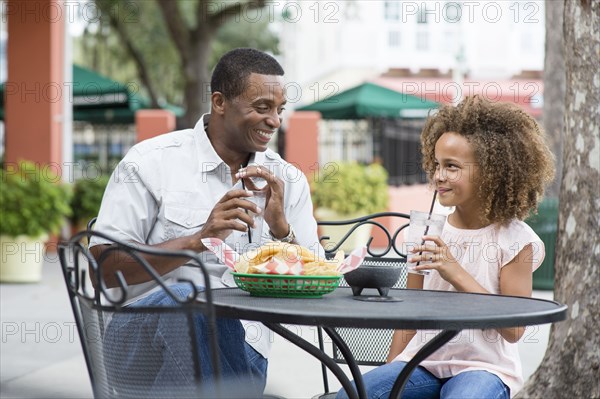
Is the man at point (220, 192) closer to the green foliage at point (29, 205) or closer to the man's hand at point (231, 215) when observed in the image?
the man's hand at point (231, 215)

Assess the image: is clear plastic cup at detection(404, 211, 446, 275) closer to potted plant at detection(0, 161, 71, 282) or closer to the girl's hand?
the girl's hand

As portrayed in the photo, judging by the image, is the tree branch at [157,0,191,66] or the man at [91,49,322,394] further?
the tree branch at [157,0,191,66]

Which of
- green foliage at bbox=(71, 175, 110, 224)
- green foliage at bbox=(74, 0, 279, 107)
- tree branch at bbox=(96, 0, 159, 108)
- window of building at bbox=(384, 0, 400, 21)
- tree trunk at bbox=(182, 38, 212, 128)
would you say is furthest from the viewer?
window of building at bbox=(384, 0, 400, 21)

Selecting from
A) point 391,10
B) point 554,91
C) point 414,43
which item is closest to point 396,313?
point 554,91

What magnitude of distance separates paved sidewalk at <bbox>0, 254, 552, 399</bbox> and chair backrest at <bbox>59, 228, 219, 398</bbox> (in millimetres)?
2758

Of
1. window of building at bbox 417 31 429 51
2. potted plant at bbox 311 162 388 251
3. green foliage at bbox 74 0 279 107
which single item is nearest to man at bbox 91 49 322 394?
potted plant at bbox 311 162 388 251

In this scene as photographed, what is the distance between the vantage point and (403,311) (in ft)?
8.26

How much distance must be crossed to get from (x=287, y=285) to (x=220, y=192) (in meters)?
0.81

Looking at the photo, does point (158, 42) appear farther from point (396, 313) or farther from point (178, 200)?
point (396, 313)

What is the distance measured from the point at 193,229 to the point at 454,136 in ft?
3.09

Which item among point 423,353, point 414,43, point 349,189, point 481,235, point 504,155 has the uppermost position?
point 414,43

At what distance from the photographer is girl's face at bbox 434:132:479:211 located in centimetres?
323

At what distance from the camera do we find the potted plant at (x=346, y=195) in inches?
565

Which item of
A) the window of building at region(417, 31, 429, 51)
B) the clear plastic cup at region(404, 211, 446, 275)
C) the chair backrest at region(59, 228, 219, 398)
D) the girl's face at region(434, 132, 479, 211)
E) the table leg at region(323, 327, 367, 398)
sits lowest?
the table leg at region(323, 327, 367, 398)
